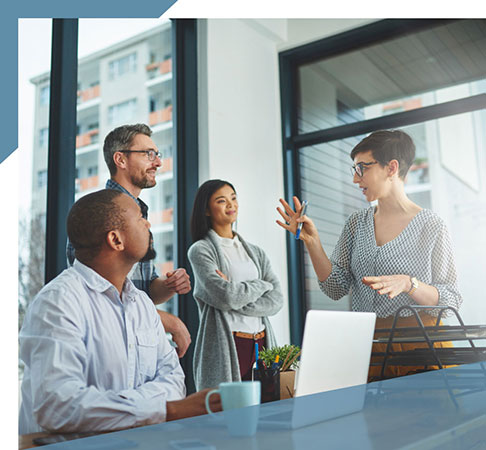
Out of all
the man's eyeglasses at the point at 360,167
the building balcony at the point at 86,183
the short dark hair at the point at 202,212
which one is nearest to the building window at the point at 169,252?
the short dark hair at the point at 202,212

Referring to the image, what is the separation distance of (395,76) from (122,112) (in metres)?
1.59

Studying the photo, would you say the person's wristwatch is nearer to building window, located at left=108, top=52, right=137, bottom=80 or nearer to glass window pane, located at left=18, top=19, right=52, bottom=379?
glass window pane, located at left=18, top=19, right=52, bottom=379

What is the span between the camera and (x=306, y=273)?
3.43 m

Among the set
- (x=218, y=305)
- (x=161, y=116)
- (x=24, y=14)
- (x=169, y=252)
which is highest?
(x=24, y=14)

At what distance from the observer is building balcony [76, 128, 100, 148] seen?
2.33 meters

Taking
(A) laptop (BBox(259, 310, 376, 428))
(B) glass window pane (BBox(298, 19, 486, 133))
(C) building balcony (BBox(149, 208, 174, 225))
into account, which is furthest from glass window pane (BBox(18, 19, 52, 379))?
(B) glass window pane (BBox(298, 19, 486, 133))

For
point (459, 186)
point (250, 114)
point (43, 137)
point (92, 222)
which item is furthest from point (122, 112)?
point (459, 186)

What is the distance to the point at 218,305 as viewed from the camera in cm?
241

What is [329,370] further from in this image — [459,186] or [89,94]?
[459,186]

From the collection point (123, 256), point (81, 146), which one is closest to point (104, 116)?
point (81, 146)

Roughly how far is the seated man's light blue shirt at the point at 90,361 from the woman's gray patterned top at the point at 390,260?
1.01 meters

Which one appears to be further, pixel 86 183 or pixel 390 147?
pixel 390 147

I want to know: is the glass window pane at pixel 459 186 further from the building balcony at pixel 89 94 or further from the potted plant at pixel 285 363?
the potted plant at pixel 285 363

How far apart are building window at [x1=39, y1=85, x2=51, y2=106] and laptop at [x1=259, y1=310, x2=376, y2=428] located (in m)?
1.51
